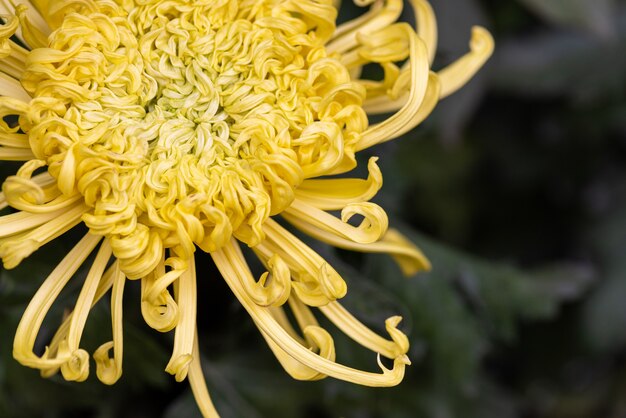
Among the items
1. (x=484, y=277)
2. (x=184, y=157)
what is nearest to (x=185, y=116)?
(x=184, y=157)

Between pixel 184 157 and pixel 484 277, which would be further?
pixel 484 277

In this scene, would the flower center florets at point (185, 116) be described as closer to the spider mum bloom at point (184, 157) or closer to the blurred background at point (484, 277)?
the spider mum bloom at point (184, 157)

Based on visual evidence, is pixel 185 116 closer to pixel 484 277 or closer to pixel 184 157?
pixel 184 157

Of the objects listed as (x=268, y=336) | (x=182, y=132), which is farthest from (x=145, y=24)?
(x=268, y=336)

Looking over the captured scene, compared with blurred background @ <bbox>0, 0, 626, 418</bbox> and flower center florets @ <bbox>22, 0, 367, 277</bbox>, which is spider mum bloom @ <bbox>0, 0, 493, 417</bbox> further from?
blurred background @ <bbox>0, 0, 626, 418</bbox>

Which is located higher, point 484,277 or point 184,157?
point 184,157

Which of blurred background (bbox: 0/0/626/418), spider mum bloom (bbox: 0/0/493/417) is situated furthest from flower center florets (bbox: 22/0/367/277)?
blurred background (bbox: 0/0/626/418)

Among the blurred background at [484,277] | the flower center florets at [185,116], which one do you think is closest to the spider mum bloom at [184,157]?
the flower center florets at [185,116]
